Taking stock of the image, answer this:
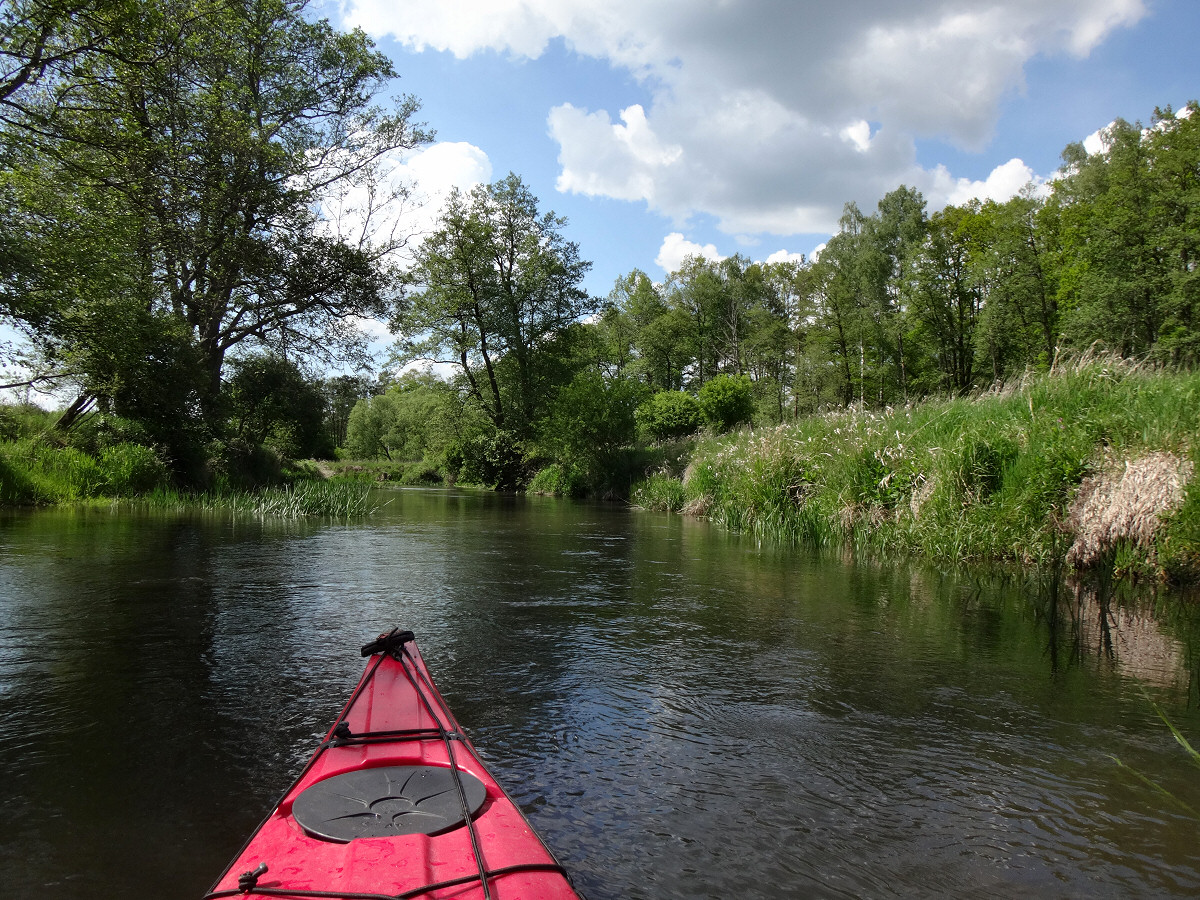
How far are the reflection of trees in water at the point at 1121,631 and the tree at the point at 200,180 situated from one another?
402 inches

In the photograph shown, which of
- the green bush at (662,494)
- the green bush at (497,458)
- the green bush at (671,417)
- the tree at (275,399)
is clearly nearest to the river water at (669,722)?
the green bush at (662,494)

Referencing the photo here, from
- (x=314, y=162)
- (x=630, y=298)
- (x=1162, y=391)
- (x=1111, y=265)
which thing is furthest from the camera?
(x=630, y=298)

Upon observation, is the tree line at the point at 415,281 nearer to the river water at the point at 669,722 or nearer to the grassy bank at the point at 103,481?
the grassy bank at the point at 103,481

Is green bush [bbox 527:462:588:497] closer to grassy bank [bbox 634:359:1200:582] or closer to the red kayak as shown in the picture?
grassy bank [bbox 634:359:1200:582]

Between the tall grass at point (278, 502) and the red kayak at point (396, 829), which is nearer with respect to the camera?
the red kayak at point (396, 829)

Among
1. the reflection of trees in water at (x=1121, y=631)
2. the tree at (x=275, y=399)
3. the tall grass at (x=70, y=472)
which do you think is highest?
the tree at (x=275, y=399)

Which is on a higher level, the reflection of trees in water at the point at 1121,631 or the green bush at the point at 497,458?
the green bush at the point at 497,458

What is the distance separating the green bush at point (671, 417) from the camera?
3133 cm

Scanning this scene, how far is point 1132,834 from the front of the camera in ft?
8.70

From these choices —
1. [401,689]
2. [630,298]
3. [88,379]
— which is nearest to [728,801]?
[401,689]

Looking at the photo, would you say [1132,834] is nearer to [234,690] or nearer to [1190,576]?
[234,690]

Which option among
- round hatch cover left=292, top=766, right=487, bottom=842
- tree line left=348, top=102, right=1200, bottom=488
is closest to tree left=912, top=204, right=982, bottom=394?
tree line left=348, top=102, right=1200, bottom=488

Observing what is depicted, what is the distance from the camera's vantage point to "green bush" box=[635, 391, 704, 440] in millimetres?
31328

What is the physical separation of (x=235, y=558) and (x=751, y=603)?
6.48m
